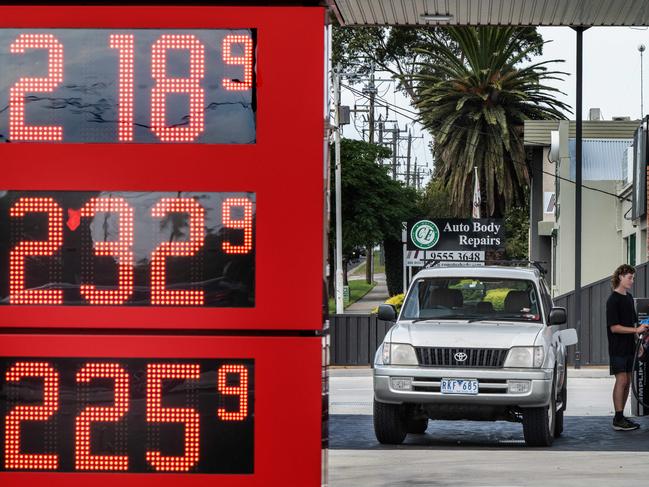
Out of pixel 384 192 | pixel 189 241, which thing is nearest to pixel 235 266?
pixel 189 241

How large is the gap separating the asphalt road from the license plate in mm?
624

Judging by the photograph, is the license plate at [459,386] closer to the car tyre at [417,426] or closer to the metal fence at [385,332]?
the car tyre at [417,426]

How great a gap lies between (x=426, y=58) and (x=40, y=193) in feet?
193

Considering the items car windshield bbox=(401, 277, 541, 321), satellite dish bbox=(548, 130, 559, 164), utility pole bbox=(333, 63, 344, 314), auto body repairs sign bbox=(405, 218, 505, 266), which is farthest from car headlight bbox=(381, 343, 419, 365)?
utility pole bbox=(333, 63, 344, 314)

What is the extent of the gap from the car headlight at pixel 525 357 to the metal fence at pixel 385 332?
559 inches

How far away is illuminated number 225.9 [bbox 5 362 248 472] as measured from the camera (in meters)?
6.01

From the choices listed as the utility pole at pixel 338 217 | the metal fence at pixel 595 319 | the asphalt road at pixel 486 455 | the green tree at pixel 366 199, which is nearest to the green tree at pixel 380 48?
the green tree at pixel 366 199

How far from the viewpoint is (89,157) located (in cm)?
611

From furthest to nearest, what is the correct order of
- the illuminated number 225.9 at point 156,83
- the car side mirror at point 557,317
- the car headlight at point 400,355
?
the car side mirror at point 557,317, the car headlight at point 400,355, the illuminated number 225.9 at point 156,83

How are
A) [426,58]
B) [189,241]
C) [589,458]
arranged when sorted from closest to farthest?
[189,241], [589,458], [426,58]

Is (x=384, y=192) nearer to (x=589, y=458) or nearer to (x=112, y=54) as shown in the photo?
(x=589, y=458)

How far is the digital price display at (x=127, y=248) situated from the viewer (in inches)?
236

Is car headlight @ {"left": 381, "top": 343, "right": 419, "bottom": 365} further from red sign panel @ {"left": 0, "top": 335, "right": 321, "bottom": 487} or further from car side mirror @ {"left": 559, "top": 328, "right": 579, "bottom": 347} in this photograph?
red sign panel @ {"left": 0, "top": 335, "right": 321, "bottom": 487}

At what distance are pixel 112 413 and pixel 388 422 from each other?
9377 millimetres
